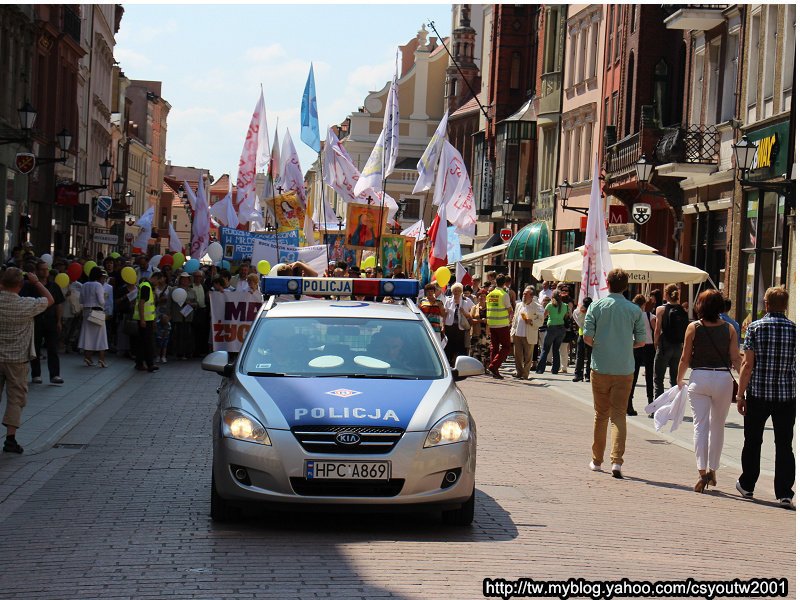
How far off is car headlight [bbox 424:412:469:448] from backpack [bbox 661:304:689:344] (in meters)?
→ 11.8

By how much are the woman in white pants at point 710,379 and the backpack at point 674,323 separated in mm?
Result: 8063

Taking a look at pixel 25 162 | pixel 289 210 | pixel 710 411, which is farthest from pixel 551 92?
pixel 710 411

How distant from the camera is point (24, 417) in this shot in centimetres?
1631

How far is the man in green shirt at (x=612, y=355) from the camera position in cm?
1354

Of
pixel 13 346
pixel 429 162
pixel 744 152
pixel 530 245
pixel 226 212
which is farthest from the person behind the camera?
pixel 530 245

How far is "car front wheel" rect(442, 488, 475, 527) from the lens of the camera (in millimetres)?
9648

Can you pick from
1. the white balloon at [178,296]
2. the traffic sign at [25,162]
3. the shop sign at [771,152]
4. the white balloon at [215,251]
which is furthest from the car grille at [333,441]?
the white balloon at [215,251]

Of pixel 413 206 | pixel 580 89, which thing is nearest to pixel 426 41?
pixel 413 206

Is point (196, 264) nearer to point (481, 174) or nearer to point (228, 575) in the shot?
point (228, 575)

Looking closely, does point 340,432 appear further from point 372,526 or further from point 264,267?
point 264,267

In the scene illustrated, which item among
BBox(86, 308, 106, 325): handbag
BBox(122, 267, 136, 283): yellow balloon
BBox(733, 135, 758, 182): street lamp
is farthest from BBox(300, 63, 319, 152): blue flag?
BBox(733, 135, 758, 182): street lamp

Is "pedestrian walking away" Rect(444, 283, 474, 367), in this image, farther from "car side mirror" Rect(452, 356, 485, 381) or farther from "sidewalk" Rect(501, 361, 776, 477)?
"car side mirror" Rect(452, 356, 485, 381)

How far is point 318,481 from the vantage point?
30.1ft

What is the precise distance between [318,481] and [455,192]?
2582 centimetres
